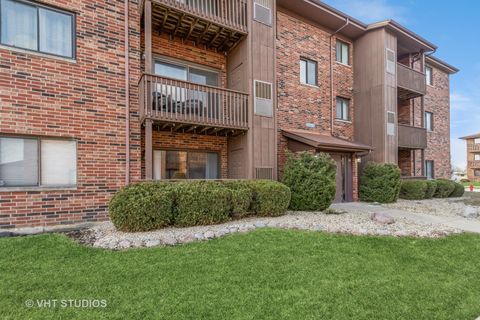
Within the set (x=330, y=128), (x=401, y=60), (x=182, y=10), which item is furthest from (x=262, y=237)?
(x=401, y=60)

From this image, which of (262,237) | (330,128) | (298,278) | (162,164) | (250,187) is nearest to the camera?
(298,278)

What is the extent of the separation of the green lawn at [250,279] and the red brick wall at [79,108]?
1503 millimetres

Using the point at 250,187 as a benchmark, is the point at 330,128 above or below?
above

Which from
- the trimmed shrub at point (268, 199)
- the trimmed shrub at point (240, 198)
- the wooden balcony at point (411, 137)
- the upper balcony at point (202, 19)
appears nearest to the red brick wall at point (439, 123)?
the wooden balcony at point (411, 137)

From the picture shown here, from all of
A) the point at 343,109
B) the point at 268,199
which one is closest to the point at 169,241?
the point at 268,199

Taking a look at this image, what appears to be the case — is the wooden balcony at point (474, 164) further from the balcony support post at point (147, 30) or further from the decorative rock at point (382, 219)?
the balcony support post at point (147, 30)

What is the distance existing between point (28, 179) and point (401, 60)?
20027 millimetres

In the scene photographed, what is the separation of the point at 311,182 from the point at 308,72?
6.35m

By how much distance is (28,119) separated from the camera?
651 cm

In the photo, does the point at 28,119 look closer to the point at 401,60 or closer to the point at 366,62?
the point at 366,62

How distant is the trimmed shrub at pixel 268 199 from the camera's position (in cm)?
782

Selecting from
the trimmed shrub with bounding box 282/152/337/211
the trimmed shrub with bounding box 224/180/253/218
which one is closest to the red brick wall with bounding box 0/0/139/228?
the trimmed shrub with bounding box 224/180/253/218

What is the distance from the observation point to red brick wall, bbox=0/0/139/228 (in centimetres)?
638

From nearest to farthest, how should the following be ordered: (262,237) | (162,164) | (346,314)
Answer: (346,314) → (262,237) → (162,164)
